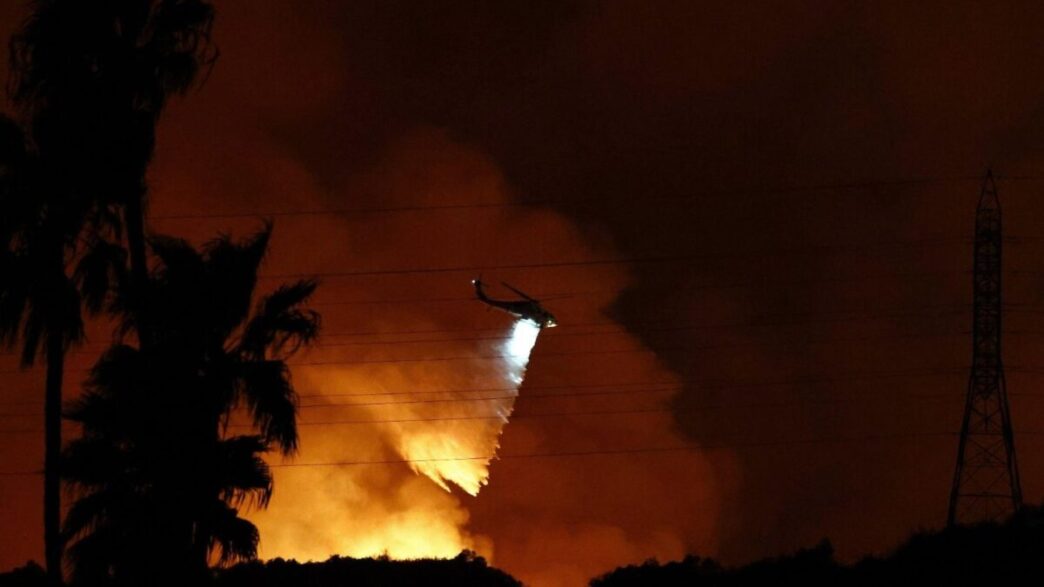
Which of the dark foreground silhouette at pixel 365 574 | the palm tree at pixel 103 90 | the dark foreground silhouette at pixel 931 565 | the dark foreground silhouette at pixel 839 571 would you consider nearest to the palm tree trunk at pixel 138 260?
the palm tree at pixel 103 90

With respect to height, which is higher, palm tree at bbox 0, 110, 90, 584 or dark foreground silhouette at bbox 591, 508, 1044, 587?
palm tree at bbox 0, 110, 90, 584

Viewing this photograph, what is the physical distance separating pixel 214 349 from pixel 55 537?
14.1 ft

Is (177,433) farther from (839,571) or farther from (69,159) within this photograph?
(839,571)

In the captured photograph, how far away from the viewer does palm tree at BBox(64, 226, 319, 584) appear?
21.0 metres

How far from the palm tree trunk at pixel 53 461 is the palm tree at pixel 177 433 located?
798mm

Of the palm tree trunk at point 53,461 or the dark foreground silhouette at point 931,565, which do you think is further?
the dark foreground silhouette at point 931,565

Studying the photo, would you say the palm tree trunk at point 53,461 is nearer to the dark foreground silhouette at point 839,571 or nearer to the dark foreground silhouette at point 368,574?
the dark foreground silhouette at point 839,571

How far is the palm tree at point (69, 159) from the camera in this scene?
2228 centimetres

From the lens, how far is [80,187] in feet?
73.1

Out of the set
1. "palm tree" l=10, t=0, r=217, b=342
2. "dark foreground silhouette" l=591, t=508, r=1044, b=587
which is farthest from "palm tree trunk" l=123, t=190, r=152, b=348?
"dark foreground silhouette" l=591, t=508, r=1044, b=587

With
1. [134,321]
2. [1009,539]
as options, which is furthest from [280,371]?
[1009,539]

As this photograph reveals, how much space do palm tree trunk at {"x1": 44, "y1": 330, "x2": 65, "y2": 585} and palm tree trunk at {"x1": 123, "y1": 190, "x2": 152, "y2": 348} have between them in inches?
70.4

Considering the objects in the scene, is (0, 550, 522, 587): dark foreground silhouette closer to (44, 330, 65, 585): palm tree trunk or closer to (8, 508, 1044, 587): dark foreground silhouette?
(8, 508, 1044, 587): dark foreground silhouette

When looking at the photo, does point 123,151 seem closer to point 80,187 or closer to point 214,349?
point 80,187
